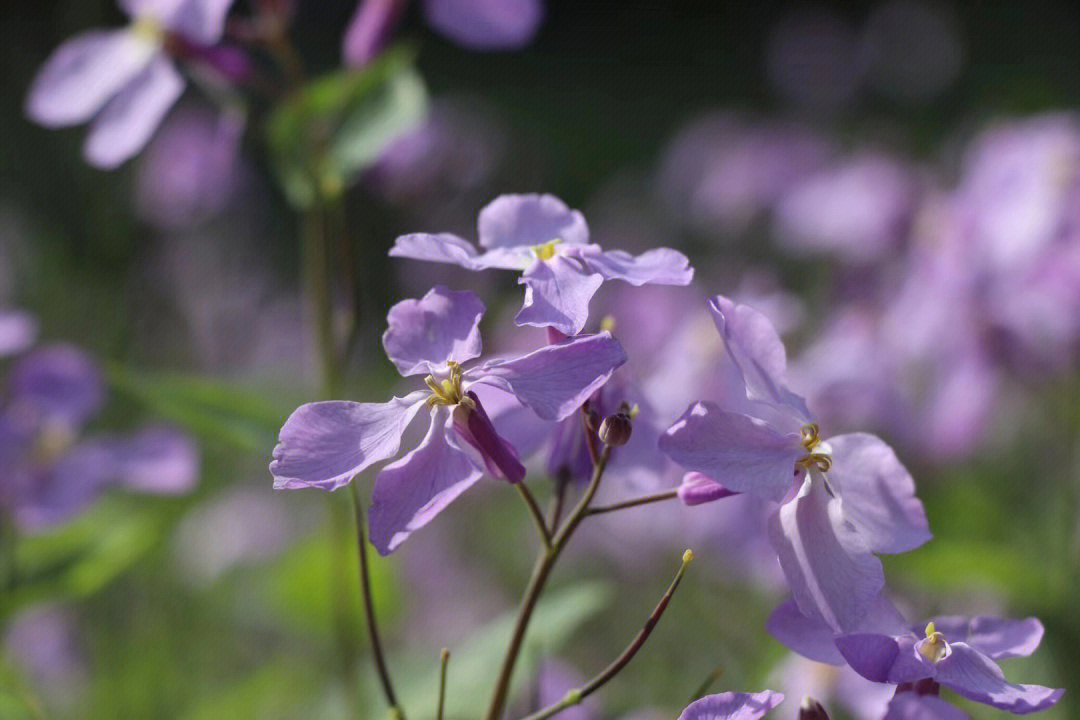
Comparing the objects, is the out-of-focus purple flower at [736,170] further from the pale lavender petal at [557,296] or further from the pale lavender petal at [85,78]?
the pale lavender petal at [557,296]

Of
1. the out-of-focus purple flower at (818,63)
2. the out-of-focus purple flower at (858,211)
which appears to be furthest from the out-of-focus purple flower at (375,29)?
the out-of-focus purple flower at (818,63)

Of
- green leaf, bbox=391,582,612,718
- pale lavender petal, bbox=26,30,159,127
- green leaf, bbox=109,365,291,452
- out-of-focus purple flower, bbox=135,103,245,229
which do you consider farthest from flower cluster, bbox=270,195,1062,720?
out-of-focus purple flower, bbox=135,103,245,229

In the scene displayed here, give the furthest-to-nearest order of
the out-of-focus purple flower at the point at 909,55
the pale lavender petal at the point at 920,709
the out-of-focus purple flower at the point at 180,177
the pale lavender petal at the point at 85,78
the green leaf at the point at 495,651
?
the out-of-focus purple flower at the point at 909,55
the out-of-focus purple flower at the point at 180,177
the pale lavender petal at the point at 85,78
the green leaf at the point at 495,651
the pale lavender petal at the point at 920,709

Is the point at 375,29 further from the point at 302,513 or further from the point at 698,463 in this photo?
the point at 302,513

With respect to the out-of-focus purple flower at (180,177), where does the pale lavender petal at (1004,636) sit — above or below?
above

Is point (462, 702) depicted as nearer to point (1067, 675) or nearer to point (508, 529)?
point (1067, 675)

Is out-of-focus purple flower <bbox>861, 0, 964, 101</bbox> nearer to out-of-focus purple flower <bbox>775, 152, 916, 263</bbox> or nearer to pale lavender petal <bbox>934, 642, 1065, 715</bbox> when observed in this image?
out-of-focus purple flower <bbox>775, 152, 916, 263</bbox>
